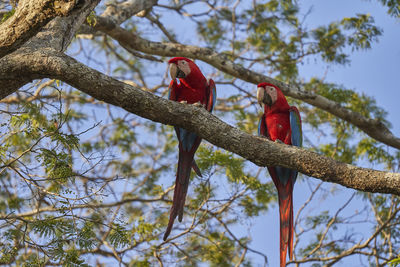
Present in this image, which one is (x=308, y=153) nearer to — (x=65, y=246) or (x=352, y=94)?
(x=65, y=246)

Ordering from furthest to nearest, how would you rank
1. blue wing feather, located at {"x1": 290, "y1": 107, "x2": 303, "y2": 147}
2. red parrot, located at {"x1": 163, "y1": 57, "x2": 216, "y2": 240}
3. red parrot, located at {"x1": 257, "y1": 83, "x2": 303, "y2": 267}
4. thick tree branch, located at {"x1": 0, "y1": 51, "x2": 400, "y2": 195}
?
blue wing feather, located at {"x1": 290, "y1": 107, "x2": 303, "y2": 147} → red parrot, located at {"x1": 163, "y1": 57, "x2": 216, "y2": 240} → red parrot, located at {"x1": 257, "y1": 83, "x2": 303, "y2": 267} → thick tree branch, located at {"x1": 0, "y1": 51, "x2": 400, "y2": 195}

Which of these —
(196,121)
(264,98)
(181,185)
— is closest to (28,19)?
(196,121)

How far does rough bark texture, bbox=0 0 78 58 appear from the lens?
1691 mm

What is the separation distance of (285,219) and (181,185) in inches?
27.8

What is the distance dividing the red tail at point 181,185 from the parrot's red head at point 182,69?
674 millimetres

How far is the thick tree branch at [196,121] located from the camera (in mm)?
2072

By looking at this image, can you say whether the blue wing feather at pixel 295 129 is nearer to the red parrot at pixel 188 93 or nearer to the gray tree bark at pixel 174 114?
the red parrot at pixel 188 93

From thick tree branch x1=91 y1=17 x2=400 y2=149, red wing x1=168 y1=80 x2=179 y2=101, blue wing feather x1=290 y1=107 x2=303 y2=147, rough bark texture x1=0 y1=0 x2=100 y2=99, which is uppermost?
thick tree branch x1=91 y1=17 x2=400 y2=149

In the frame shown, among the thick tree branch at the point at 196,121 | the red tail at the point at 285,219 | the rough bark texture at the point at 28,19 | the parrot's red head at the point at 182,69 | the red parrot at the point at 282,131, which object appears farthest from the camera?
the parrot's red head at the point at 182,69

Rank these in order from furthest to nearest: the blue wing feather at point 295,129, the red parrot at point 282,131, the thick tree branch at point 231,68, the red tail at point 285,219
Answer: the thick tree branch at point 231,68
the blue wing feather at point 295,129
the red parrot at point 282,131
the red tail at point 285,219

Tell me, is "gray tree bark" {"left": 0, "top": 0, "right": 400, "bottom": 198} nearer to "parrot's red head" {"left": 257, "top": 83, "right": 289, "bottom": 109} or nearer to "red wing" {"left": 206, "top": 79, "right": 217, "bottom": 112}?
"red wing" {"left": 206, "top": 79, "right": 217, "bottom": 112}

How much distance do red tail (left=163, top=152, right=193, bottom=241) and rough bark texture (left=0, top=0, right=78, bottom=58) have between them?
1362mm

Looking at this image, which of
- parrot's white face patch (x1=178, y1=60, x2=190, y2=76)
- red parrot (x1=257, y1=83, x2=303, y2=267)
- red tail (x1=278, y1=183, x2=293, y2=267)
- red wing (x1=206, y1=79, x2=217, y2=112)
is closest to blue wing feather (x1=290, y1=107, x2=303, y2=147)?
red parrot (x1=257, y1=83, x2=303, y2=267)

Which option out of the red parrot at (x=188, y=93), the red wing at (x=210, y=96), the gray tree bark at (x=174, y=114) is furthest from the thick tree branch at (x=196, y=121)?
the red wing at (x=210, y=96)
